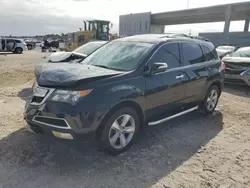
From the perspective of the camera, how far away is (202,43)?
5633 millimetres

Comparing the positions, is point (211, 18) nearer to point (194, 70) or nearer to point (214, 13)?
point (214, 13)

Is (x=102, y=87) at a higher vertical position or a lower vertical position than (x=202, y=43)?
lower

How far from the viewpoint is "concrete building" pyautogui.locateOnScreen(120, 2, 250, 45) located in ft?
113

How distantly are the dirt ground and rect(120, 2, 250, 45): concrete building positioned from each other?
2950cm

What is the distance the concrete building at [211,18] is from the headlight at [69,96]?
103ft

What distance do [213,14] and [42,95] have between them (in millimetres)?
48290

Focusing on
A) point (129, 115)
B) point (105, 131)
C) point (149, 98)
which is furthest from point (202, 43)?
point (105, 131)

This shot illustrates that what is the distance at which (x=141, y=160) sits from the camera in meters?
3.69

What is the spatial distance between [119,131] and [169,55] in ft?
5.81

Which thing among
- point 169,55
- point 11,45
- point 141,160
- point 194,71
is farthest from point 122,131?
point 11,45

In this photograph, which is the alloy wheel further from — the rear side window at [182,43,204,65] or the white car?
the white car

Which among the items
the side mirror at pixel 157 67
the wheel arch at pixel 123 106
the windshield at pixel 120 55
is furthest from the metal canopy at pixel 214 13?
the wheel arch at pixel 123 106

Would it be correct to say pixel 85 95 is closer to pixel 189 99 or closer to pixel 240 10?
pixel 189 99

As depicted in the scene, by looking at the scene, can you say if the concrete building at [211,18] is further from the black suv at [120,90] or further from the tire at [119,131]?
the tire at [119,131]
